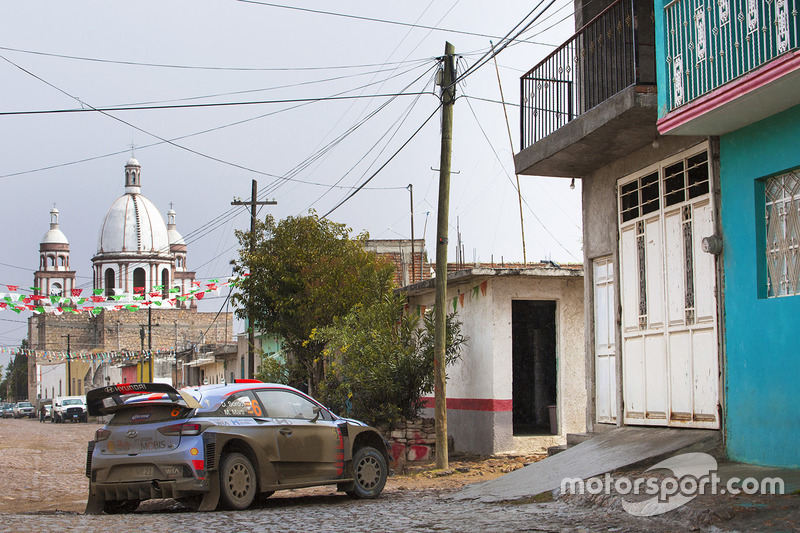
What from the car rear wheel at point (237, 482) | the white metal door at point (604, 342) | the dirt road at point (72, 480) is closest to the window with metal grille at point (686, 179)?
the white metal door at point (604, 342)

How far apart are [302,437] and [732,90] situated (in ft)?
20.5

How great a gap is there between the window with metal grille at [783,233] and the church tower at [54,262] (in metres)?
119

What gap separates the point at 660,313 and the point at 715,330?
137cm

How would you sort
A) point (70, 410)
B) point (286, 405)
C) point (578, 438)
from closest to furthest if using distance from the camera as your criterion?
point (286, 405) → point (578, 438) → point (70, 410)

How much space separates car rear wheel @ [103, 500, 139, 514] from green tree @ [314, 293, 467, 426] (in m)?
6.33

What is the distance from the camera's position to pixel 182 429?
33.2 ft

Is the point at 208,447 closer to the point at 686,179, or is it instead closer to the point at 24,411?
the point at 686,179

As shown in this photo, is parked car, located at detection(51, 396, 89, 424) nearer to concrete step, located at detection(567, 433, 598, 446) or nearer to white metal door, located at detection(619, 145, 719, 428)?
concrete step, located at detection(567, 433, 598, 446)

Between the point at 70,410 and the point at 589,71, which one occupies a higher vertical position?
the point at 589,71

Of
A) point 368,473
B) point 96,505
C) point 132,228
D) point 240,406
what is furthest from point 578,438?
point 132,228

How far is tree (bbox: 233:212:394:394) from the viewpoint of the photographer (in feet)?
73.6

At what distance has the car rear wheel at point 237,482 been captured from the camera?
10.2 m

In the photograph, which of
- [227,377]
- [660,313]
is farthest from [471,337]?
[227,377]

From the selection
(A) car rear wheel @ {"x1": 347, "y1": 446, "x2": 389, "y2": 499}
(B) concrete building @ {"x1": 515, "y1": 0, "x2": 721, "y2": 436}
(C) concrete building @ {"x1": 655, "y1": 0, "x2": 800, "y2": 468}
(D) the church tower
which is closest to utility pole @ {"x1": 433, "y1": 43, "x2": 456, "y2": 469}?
(B) concrete building @ {"x1": 515, "y1": 0, "x2": 721, "y2": 436}
